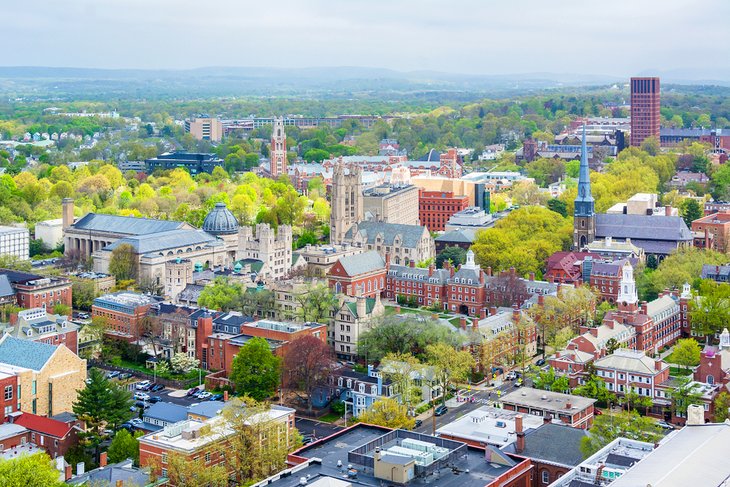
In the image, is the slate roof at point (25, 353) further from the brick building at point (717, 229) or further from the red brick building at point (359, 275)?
the brick building at point (717, 229)

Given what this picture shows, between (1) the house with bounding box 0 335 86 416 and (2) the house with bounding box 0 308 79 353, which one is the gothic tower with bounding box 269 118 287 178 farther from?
(1) the house with bounding box 0 335 86 416

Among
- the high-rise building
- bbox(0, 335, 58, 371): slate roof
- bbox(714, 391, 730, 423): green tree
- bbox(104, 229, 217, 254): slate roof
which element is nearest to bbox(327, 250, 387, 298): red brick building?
bbox(104, 229, 217, 254): slate roof

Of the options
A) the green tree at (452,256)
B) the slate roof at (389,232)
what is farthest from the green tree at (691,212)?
the slate roof at (389,232)

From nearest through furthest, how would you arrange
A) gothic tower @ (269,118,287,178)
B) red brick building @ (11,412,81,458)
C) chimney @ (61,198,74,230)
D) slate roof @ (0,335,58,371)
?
1. red brick building @ (11,412,81,458)
2. slate roof @ (0,335,58,371)
3. chimney @ (61,198,74,230)
4. gothic tower @ (269,118,287,178)

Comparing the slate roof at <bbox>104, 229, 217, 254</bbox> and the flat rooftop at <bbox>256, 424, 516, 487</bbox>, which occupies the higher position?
the slate roof at <bbox>104, 229, 217, 254</bbox>

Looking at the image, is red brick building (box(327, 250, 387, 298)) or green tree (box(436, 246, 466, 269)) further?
A: green tree (box(436, 246, 466, 269))

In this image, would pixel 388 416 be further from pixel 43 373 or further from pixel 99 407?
pixel 43 373

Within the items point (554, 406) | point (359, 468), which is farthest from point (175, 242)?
point (359, 468)
